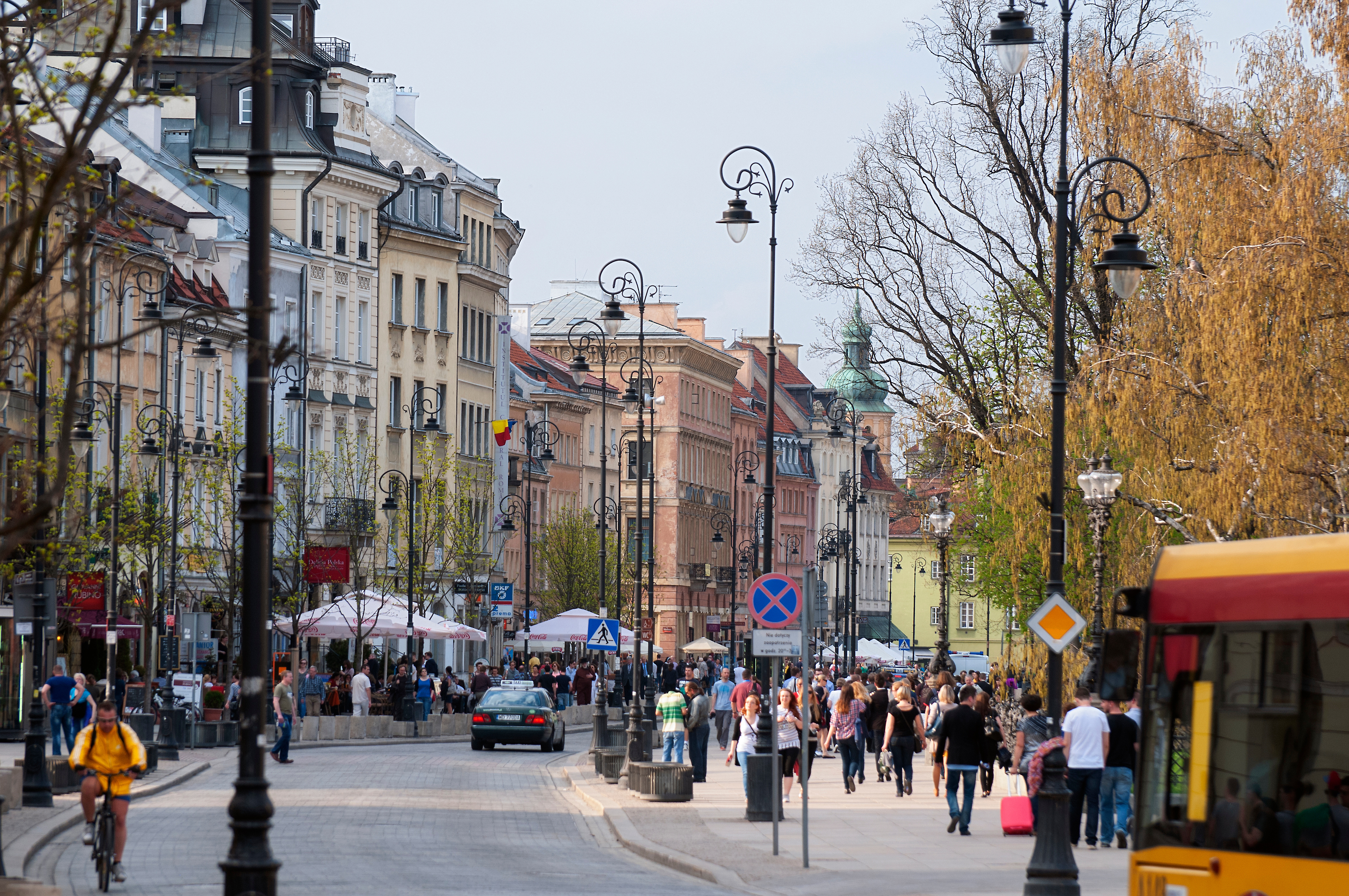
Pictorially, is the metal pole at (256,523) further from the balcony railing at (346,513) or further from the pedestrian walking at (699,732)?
the balcony railing at (346,513)

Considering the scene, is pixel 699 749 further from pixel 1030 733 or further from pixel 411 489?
pixel 411 489

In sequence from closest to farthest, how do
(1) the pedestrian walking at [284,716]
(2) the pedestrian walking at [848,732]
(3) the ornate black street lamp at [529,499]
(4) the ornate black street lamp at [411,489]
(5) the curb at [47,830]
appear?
(5) the curb at [47,830] → (2) the pedestrian walking at [848,732] → (1) the pedestrian walking at [284,716] → (4) the ornate black street lamp at [411,489] → (3) the ornate black street lamp at [529,499]

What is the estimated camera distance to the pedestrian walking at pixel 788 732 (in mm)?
28250

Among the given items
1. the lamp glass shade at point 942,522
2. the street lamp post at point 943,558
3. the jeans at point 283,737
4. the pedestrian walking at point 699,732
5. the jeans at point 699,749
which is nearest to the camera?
the pedestrian walking at point 699,732

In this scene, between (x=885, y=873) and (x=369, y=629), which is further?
(x=369, y=629)

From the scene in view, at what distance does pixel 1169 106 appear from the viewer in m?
33.8

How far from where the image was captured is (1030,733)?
931 inches

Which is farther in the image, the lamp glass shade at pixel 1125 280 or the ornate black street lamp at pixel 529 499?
the ornate black street lamp at pixel 529 499

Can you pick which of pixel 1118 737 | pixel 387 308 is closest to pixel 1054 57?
pixel 1118 737

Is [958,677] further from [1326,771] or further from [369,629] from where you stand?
[1326,771]

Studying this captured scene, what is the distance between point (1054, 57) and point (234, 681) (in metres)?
24.5

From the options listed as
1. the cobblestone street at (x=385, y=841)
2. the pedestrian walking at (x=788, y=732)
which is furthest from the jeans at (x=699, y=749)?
the pedestrian walking at (x=788, y=732)

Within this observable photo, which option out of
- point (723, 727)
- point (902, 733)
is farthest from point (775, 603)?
point (723, 727)

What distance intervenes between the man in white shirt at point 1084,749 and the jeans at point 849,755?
461 inches
